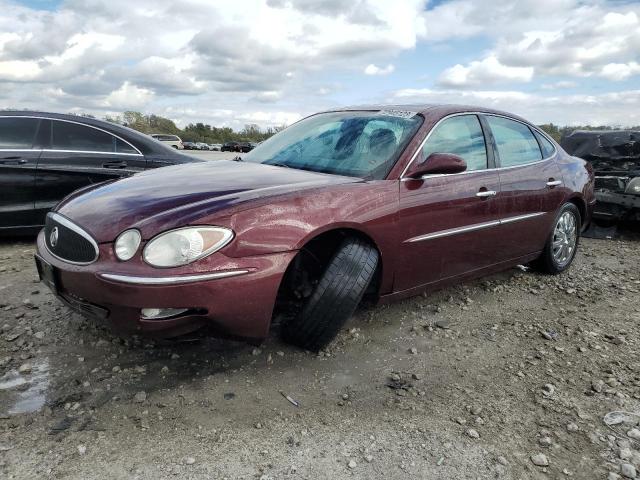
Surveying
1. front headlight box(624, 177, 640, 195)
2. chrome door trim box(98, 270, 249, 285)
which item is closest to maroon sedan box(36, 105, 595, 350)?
chrome door trim box(98, 270, 249, 285)

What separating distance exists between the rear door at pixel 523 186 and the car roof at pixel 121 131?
3512 mm

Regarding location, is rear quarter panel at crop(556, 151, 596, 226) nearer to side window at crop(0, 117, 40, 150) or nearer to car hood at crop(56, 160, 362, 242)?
car hood at crop(56, 160, 362, 242)

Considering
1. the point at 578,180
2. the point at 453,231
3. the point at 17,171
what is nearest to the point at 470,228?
the point at 453,231

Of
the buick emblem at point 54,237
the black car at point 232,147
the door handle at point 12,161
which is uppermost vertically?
the door handle at point 12,161

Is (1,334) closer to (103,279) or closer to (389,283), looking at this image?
(103,279)

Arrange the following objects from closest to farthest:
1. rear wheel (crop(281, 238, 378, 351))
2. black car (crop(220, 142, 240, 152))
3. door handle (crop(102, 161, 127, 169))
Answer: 1. rear wheel (crop(281, 238, 378, 351))
2. door handle (crop(102, 161, 127, 169))
3. black car (crop(220, 142, 240, 152))

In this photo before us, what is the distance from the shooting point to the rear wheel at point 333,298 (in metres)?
2.86

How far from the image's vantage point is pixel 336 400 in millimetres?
2656

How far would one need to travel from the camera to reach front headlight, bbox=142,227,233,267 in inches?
95.3

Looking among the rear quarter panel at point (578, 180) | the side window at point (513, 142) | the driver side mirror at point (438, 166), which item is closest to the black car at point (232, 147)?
the rear quarter panel at point (578, 180)

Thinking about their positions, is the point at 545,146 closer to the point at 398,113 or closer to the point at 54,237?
the point at 398,113

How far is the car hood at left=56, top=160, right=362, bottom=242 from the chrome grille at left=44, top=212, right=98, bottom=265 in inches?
1.7

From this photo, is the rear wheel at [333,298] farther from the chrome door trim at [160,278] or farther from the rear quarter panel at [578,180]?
the rear quarter panel at [578,180]

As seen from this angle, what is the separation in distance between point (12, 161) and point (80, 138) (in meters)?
A: 0.68
